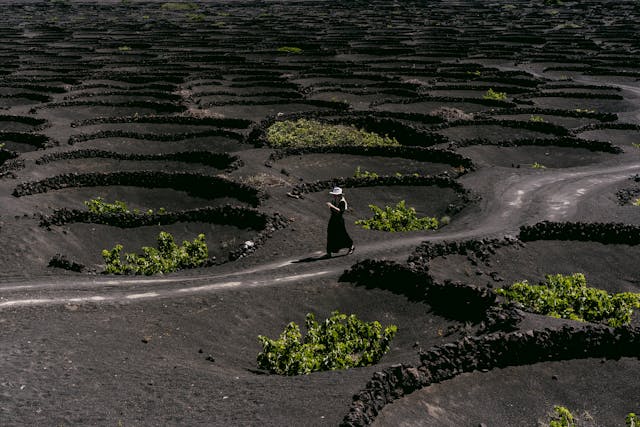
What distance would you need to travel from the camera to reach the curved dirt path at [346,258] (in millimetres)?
19703

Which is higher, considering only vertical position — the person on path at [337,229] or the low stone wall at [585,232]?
the person on path at [337,229]

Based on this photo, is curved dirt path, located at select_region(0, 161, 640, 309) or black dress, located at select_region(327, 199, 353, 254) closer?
curved dirt path, located at select_region(0, 161, 640, 309)

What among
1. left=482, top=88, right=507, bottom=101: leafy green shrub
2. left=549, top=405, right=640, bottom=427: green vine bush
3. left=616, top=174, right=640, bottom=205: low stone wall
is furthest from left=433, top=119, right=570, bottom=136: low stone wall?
left=549, top=405, right=640, bottom=427: green vine bush

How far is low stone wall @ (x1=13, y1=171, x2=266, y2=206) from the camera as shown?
1231 inches

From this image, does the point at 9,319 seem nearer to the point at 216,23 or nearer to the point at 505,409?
the point at 505,409

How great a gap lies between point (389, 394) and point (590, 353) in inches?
243

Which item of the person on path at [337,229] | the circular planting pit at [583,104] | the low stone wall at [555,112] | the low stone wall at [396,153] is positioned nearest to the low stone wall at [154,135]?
the low stone wall at [396,153]

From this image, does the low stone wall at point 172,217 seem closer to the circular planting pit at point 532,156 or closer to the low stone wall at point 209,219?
the low stone wall at point 209,219

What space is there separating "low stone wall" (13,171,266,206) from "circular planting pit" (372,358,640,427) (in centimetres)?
1747

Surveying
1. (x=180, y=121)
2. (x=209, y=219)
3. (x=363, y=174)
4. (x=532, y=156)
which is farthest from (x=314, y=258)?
(x=180, y=121)

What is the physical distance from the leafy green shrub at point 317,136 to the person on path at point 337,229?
1647 centimetres

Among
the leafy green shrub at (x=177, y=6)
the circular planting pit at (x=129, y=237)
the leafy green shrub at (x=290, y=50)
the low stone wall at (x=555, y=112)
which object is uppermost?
the leafy green shrub at (x=177, y=6)

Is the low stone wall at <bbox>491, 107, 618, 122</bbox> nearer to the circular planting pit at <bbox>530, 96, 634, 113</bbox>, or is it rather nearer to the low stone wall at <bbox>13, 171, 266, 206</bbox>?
the circular planting pit at <bbox>530, 96, 634, 113</bbox>

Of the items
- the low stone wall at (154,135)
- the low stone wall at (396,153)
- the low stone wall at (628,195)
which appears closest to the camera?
the low stone wall at (628,195)
